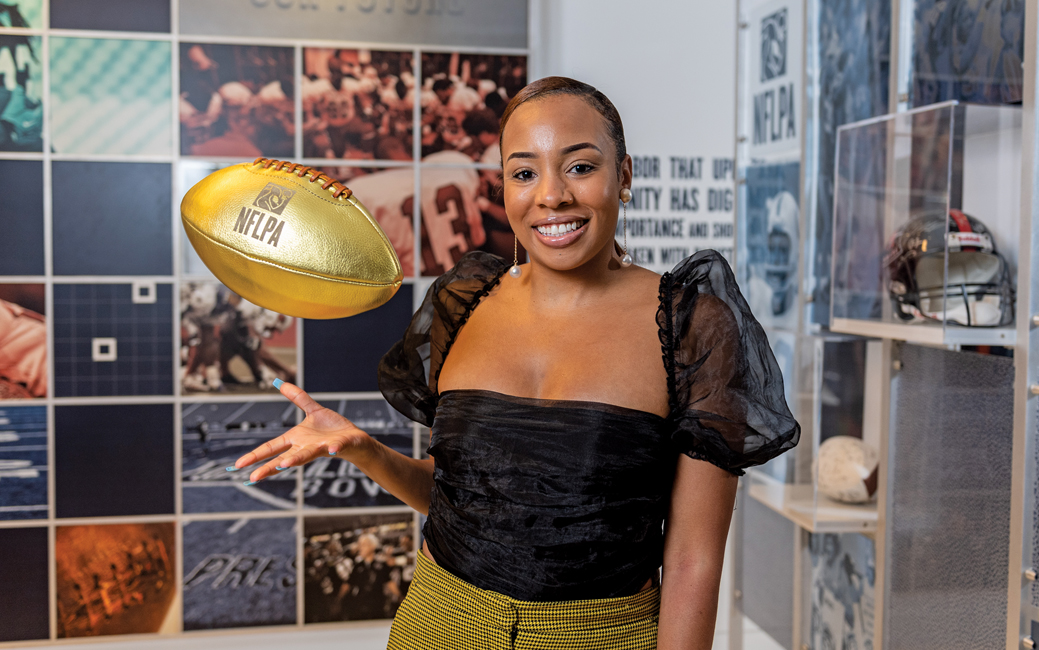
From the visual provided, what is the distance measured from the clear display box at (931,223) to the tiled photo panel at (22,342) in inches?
103

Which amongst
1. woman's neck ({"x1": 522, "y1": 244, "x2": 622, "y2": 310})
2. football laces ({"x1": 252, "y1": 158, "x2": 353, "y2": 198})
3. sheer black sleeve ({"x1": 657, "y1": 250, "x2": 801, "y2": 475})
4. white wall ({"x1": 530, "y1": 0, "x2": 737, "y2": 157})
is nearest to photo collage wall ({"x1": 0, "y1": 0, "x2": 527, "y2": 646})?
white wall ({"x1": 530, "y1": 0, "x2": 737, "y2": 157})

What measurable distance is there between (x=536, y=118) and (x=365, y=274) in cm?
32

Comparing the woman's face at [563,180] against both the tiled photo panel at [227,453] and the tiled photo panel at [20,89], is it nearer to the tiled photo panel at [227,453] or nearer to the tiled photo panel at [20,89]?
the tiled photo panel at [227,453]

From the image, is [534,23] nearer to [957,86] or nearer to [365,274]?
[957,86]

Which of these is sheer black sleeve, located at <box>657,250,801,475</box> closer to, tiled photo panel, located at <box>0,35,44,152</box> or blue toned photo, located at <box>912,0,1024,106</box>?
blue toned photo, located at <box>912,0,1024,106</box>

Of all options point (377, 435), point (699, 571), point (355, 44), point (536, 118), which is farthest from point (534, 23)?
point (699, 571)

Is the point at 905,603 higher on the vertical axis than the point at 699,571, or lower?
lower

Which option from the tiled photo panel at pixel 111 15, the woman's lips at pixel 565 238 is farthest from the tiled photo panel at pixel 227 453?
the woman's lips at pixel 565 238

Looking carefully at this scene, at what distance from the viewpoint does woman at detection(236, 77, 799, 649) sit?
1014 mm

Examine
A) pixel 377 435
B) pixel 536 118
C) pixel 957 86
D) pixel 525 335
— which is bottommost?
pixel 377 435

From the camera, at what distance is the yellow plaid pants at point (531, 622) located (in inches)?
40.1

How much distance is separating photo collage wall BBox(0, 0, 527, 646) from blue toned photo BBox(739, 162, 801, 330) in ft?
3.49

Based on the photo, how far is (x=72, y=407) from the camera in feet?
9.38

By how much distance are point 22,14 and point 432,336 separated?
243 centimetres
